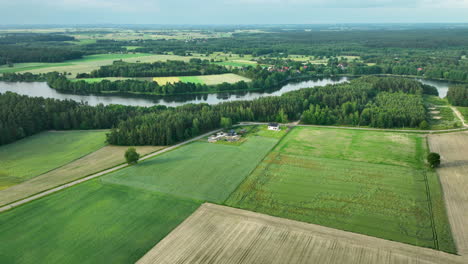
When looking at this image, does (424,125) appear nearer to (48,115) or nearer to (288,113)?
(288,113)

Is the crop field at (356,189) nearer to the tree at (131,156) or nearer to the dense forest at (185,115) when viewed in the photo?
the dense forest at (185,115)

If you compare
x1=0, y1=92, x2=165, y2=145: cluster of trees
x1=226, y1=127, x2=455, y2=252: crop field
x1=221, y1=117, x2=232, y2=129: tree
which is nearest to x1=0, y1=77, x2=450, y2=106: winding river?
x1=0, y1=92, x2=165, y2=145: cluster of trees

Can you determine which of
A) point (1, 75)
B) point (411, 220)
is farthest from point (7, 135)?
point (1, 75)

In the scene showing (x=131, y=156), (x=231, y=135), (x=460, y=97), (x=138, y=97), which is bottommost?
(x=138, y=97)

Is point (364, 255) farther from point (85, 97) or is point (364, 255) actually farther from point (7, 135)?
point (85, 97)

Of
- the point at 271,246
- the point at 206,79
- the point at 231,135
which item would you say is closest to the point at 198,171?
the point at 231,135

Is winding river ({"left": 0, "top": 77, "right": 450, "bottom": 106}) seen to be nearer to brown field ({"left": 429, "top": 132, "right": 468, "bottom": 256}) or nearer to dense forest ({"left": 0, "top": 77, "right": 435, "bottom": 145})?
dense forest ({"left": 0, "top": 77, "right": 435, "bottom": 145})
